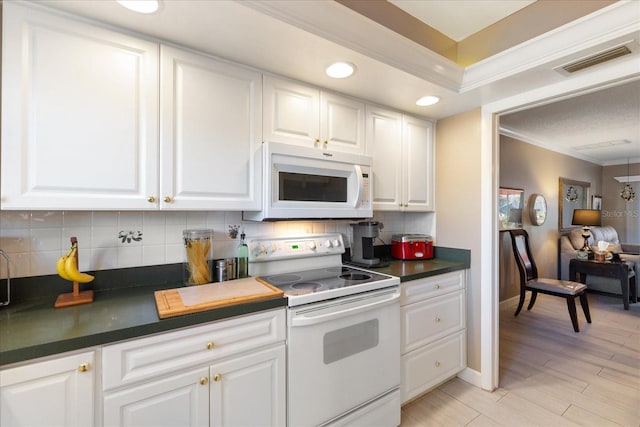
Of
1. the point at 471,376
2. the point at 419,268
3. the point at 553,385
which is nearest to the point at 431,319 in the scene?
the point at 419,268

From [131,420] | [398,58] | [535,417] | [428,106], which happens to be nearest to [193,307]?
[131,420]

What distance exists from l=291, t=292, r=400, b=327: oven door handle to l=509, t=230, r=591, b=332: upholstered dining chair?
2.67m

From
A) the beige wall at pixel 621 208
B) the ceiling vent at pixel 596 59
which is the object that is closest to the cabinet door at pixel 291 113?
the ceiling vent at pixel 596 59

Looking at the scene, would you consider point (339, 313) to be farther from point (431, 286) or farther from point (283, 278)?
point (431, 286)

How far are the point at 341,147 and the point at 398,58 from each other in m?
0.62

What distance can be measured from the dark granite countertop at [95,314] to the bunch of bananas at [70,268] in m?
0.12

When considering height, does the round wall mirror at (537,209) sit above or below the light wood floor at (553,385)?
above

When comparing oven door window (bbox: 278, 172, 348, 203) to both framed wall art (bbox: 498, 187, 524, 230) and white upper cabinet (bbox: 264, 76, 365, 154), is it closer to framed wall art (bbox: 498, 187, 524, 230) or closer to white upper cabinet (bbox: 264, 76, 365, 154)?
white upper cabinet (bbox: 264, 76, 365, 154)

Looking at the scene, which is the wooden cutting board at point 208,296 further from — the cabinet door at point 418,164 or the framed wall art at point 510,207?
the framed wall art at point 510,207

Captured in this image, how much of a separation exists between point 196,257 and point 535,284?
3828 mm

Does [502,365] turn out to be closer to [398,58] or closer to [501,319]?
[501,319]

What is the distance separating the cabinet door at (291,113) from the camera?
1681 millimetres

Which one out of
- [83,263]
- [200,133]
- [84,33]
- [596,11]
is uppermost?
[596,11]

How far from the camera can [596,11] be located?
4.50 ft
